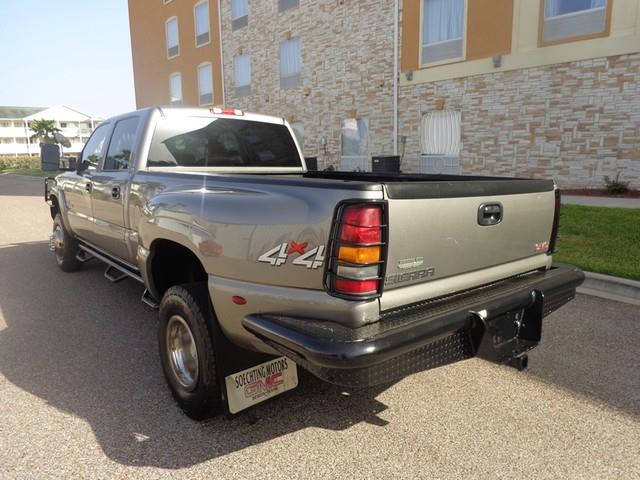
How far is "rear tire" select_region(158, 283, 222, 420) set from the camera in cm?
270

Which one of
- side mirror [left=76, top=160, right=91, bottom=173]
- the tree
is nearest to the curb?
side mirror [left=76, top=160, right=91, bottom=173]

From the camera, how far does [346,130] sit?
18406mm

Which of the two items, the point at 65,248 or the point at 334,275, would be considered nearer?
the point at 334,275

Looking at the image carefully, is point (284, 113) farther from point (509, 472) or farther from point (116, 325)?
point (509, 472)

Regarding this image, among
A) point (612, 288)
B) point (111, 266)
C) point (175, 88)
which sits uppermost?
point (175, 88)

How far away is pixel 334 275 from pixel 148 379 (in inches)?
78.8

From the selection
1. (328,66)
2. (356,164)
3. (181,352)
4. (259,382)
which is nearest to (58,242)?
(181,352)

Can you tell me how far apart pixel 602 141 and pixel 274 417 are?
12.2 metres

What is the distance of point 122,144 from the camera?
4.41m

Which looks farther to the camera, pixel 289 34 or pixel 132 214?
pixel 289 34

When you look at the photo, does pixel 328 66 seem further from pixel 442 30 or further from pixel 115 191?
pixel 115 191

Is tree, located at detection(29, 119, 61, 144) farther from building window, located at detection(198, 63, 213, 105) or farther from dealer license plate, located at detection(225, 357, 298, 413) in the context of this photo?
dealer license plate, located at detection(225, 357, 298, 413)

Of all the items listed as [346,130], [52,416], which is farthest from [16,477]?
[346,130]

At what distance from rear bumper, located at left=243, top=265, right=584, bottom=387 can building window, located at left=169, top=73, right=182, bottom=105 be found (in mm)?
30382
